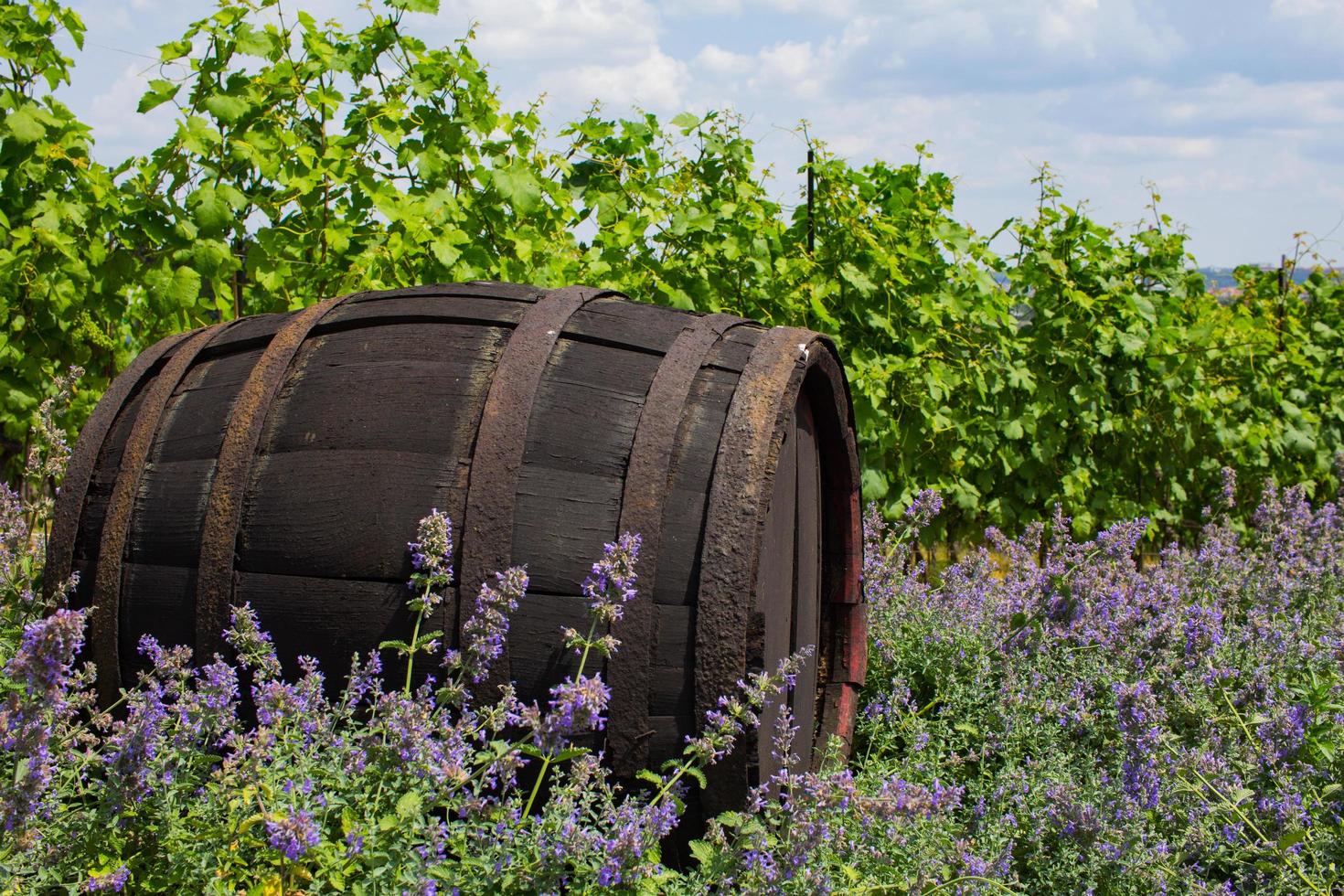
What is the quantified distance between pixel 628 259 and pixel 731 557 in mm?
2980

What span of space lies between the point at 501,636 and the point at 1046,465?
4.99m

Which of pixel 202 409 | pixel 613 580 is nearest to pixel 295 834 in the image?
pixel 613 580

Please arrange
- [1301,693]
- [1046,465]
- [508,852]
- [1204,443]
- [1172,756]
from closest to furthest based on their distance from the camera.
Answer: [508,852] < [1172,756] < [1301,693] < [1046,465] < [1204,443]

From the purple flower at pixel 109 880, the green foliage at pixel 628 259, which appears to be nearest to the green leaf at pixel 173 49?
the green foliage at pixel 628 259

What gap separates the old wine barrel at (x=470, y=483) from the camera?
234cm

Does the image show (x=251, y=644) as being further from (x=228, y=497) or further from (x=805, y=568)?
(x=805, y=568)

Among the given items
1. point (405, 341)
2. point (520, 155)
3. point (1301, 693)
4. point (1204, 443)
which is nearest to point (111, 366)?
point (520, 155)

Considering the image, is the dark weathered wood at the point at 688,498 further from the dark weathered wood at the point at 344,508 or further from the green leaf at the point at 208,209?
the green leaf at the point at 208,209

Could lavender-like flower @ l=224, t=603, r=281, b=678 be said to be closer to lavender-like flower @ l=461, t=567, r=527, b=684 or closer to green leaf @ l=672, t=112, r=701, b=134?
lavender-like flower @ l=461, t=567, r=527, b=684

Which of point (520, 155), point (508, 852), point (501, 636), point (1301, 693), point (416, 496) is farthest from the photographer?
point (520, 155)

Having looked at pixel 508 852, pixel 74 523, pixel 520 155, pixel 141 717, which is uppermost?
pixel 520 155

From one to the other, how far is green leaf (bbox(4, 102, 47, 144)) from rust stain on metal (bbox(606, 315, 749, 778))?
9.87 feet

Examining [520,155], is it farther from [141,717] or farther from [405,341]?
[141,717]

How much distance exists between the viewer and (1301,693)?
362cm
